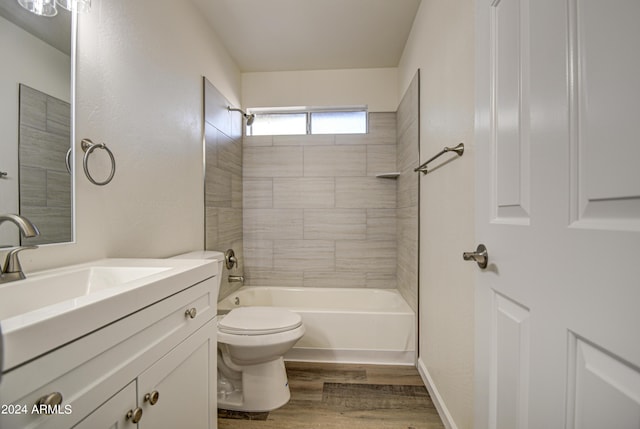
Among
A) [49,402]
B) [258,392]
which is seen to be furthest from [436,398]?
[49,402]

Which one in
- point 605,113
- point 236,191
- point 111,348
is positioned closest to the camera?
point 605,113

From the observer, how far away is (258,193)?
2967mm

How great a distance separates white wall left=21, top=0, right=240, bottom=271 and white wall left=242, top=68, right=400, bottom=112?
0.86 meters

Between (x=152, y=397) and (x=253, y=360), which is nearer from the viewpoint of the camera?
(x=152, y=397)

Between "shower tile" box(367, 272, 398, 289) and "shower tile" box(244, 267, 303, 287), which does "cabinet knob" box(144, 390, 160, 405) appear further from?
"shower tile" box(367, 272, 398, 289)

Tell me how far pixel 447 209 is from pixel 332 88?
75.7 inches

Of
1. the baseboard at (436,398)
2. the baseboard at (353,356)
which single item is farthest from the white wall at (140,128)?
the baseboard at (436,398)

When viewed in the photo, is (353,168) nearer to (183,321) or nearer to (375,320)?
(375,320)

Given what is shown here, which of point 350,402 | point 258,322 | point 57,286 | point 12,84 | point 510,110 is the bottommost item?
point 350,402

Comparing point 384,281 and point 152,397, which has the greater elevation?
point 152,397

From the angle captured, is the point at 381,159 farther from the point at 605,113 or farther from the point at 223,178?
the point at 605,113

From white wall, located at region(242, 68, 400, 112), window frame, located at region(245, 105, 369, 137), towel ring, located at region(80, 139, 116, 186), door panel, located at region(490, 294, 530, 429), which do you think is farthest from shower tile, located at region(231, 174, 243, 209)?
door panel, located at region(490, 294, 530, 429)

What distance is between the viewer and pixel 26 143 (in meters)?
0.94

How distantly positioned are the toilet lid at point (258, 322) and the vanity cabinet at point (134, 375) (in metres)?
0.50
